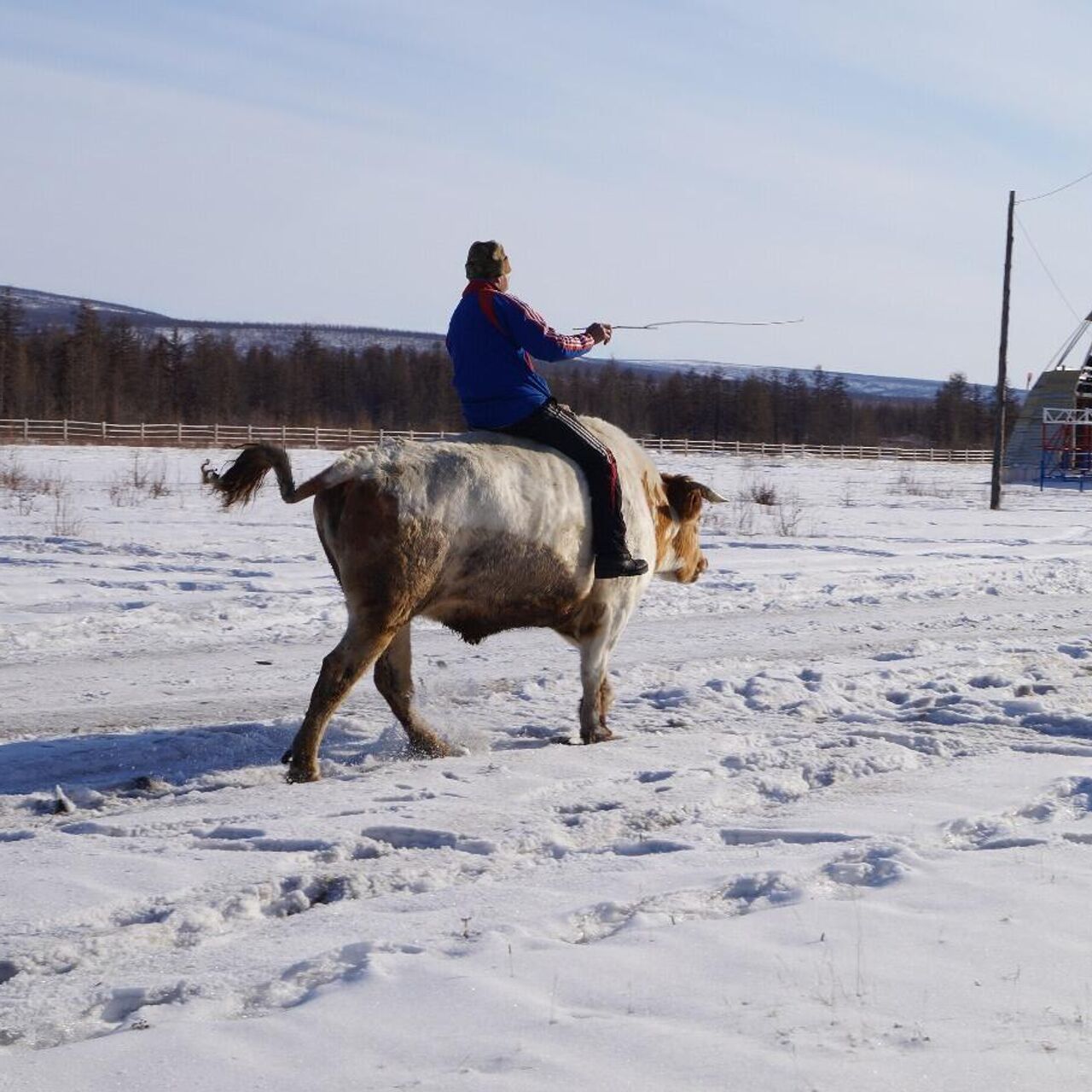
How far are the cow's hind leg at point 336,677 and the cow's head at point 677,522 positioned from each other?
2.36 meters

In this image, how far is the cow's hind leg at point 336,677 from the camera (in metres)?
5.95

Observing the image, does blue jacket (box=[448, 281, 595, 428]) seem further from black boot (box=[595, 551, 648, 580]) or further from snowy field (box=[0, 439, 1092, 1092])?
snowy field (box=[0, 439, 1092, 1092])

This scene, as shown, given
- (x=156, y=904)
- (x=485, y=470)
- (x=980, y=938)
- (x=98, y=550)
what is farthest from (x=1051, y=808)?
(x=98, y=550)

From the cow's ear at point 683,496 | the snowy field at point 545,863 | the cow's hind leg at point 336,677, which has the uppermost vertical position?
the cow's ear at point 683,496

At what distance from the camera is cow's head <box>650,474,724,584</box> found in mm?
7910

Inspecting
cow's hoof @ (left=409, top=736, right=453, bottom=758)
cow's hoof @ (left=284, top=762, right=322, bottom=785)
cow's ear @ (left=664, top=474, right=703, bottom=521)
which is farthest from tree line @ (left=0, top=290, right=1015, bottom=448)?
cow's hoof @ (left=284, top=762, right=322, bottom=785)

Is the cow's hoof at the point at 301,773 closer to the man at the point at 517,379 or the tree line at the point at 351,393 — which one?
the man at the point at 517,379

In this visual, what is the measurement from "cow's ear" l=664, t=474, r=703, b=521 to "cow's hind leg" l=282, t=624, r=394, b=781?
8.60 ft

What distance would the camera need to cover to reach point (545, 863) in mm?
4605

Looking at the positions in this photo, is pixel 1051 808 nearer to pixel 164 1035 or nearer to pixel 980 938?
pixel 980 938

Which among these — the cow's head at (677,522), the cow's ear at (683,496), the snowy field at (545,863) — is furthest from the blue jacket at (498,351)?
the snowy field at (545,863)

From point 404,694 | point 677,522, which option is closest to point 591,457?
point 677,522

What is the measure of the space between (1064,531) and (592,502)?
58.8ft

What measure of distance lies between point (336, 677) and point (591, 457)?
1.79m
